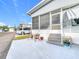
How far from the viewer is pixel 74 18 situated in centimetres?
746

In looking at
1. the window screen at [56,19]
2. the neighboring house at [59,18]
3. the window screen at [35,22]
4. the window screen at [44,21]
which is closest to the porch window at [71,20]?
the neighboring house at [59,18]

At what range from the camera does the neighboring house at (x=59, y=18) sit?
7.38 metres

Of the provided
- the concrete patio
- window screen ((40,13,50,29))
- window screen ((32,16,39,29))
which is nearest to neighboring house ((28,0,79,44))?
window screen ((40,13,50,29))

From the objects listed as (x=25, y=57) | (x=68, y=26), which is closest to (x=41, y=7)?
(x=68, y=26)

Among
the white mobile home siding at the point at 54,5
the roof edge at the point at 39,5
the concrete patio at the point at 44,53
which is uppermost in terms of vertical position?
the roof edge at the point at 39,5

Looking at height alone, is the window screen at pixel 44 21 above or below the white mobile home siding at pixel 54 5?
below

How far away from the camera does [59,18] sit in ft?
26.7

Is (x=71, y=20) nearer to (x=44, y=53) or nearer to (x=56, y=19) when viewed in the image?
(x=56, y=19)

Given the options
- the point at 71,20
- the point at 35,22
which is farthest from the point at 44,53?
the point at 35,22

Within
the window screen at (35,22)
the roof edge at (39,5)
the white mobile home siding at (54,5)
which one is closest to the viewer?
the white mobile home siding at (54,5)

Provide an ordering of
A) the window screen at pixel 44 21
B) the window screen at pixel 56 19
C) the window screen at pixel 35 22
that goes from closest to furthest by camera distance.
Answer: the window screen at pixel 56 19 → the window screen at pixel 44 21 → the window screen at pixel 35 22

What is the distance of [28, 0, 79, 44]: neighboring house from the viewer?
738cm

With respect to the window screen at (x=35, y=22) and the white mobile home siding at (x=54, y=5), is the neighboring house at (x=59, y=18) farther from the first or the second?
the window screen at (x=35, y=22)

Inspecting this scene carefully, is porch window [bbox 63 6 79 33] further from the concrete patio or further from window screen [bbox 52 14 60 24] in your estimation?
the concrete patio
